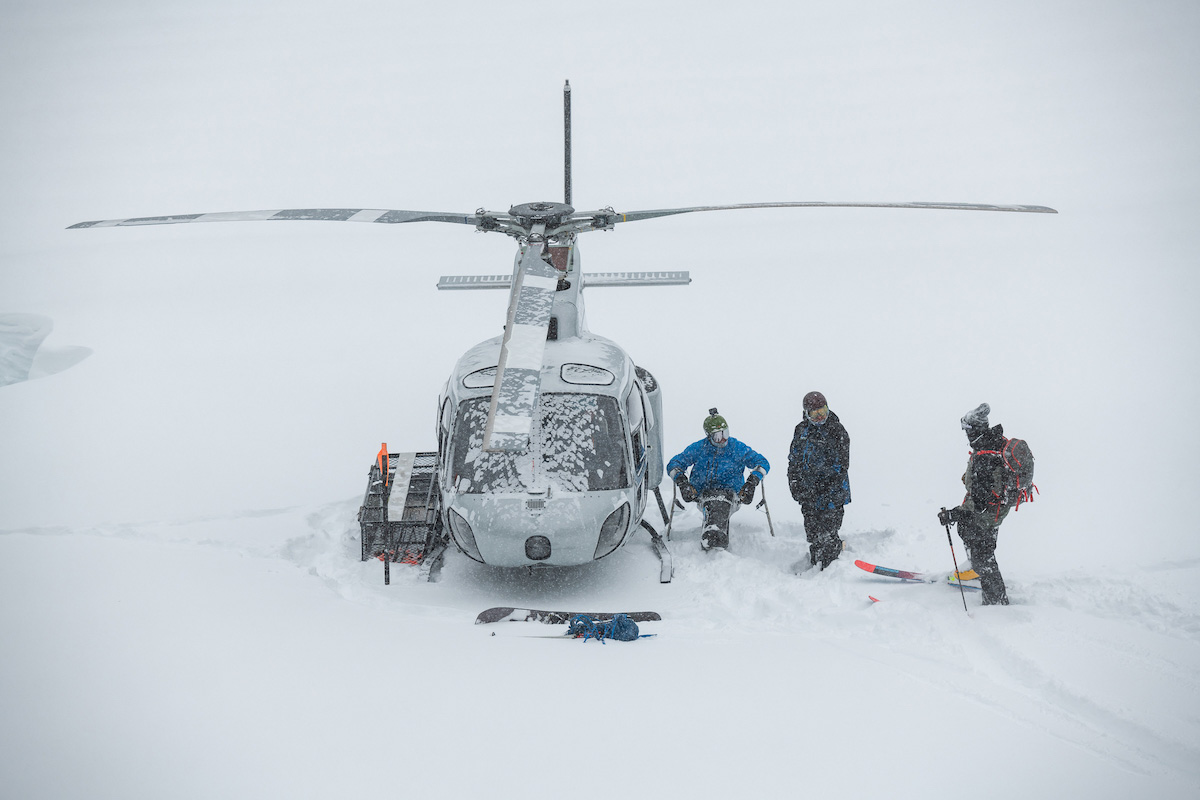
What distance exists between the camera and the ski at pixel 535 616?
527 centimetres

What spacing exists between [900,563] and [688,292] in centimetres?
1145

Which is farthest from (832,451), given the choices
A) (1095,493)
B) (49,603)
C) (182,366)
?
(182,366)

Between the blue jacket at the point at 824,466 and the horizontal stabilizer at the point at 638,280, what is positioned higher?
the horizontal stabilizer at the point at 638,280

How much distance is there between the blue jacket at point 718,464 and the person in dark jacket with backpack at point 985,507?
181 cm

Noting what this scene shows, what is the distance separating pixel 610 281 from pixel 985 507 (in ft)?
13.7

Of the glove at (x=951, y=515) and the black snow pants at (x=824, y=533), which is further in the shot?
the black snow pants at (x=824, y=533)

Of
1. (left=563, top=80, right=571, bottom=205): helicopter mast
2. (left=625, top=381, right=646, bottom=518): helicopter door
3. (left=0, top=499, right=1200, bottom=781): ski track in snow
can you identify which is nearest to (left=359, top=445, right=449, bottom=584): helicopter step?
(left=0, top=499, right=1200, bottom=781): ski track in snow

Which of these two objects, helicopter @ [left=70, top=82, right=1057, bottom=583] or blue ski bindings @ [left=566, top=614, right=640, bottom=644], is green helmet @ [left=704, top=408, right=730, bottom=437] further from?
blue ski bindings @ [left=566, top=614, right=640, bottom=644]

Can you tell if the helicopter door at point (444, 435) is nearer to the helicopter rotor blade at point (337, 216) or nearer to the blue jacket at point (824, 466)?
the helicopter rotor blade at point (337, 216)

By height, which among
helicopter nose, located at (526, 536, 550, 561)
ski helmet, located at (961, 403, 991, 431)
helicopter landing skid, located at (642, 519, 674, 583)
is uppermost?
ski helmet, located at (961, 403, 991, 431)

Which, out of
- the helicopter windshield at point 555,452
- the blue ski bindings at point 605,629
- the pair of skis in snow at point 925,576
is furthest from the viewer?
the helicopter windshield at point 555,452

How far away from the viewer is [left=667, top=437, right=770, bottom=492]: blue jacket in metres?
6.86

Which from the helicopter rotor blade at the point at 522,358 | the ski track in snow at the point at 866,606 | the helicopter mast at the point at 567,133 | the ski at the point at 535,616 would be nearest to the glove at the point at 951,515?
the ski track in snow at the point at 866,606

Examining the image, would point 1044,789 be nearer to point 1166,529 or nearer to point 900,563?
point 900,563
